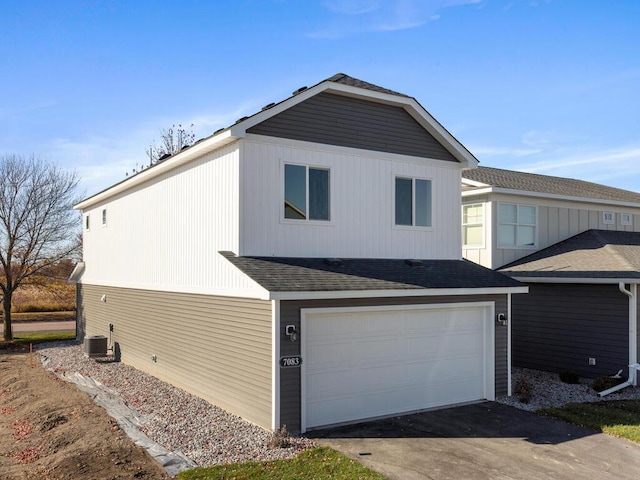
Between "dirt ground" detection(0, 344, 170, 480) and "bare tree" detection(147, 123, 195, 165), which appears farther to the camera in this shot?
"bare tree" detection(147, 123, 195, 165)

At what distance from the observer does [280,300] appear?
948cm

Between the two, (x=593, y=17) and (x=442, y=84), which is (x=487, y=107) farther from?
(x=593, y=17)

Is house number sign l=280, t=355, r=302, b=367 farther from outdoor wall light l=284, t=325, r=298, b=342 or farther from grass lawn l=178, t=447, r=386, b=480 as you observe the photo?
grass lawn l=178, t=447, r=386, b=480

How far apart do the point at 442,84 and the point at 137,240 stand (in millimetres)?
9633

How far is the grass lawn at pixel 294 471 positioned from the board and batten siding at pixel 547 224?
35.6 ft

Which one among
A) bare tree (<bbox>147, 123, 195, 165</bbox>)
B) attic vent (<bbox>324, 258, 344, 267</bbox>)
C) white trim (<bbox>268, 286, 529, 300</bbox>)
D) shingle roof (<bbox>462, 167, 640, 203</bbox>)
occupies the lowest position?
white trim (<bbox>268, 286, 529, 300</bbox>)

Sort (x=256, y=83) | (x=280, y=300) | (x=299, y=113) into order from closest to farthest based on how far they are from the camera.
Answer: (x=280, y=300) < (x=299, y=113) < (x=256, y=83)

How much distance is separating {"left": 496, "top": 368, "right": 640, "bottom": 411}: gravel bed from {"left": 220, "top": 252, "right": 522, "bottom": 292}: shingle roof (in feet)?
8.35

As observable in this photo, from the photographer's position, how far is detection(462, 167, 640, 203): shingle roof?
18.2 metres

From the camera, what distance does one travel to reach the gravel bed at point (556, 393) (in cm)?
1200

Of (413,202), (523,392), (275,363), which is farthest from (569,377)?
(275,363)

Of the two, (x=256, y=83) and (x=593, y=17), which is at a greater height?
(x=593, y=17)

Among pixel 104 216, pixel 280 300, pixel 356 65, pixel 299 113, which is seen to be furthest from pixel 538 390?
pixel 104 216

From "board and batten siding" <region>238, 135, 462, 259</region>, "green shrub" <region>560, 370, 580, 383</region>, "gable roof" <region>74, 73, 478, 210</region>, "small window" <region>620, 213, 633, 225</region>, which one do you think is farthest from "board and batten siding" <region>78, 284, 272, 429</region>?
"small window" <region>620, 213, 633, 225</region>
